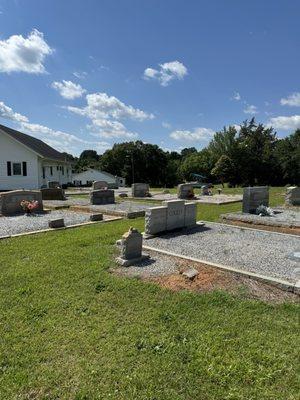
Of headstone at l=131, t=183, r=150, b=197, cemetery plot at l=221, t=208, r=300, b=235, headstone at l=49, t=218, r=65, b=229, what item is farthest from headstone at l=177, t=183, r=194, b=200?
headstone at l=49, t=218, r=65, b=229

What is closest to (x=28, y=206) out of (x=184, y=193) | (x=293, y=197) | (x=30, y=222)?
(x=30, y=222)

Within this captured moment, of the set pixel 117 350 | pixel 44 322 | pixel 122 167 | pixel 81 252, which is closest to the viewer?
pixel 117 350

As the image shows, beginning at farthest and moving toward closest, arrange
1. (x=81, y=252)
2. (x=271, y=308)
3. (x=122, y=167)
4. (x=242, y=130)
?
(x=122, y=167) < (x=242, y=130) < (x=81, y=252) < (x=271, y=308)

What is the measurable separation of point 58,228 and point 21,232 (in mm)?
1087

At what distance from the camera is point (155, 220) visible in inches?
361

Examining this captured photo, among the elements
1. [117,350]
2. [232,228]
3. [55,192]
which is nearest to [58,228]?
[232,228]

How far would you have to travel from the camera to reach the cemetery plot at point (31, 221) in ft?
33.2

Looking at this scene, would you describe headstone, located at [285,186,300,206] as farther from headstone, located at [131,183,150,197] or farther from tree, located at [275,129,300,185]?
tree, located at [275,129,300,185]

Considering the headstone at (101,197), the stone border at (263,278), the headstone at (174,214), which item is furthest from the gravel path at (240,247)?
the headstone at (101,197)

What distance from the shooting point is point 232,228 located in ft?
34.3

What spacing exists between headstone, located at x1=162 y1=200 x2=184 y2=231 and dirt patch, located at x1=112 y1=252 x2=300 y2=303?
3.20 meters

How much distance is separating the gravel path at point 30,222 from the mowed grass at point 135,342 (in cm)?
456

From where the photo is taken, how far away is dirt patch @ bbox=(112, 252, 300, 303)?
521cm

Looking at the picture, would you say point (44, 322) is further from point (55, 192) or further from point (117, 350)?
point (55, 192)
